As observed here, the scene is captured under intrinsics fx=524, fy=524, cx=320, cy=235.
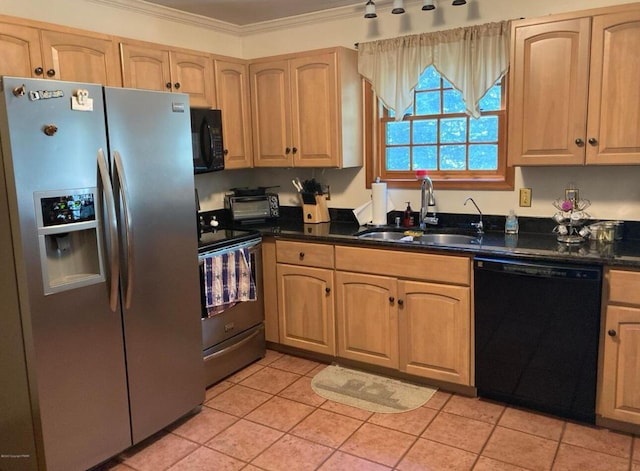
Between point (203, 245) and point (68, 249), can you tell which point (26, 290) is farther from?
point (203, 245)

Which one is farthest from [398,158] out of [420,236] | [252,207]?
[252,207]

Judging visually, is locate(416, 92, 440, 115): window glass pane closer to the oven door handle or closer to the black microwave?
the black microwave

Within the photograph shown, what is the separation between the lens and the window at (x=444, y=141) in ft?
11.0

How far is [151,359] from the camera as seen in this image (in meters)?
2.61

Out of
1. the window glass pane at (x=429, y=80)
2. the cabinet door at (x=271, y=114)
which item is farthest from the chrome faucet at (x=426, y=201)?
the cabinet door at (x=271, y=114)

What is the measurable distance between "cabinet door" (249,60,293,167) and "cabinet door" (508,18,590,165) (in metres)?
1.57

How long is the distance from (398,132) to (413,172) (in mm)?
309

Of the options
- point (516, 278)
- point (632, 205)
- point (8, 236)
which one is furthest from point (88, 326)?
point (632, 205)

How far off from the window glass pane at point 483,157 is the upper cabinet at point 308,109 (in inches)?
31.5

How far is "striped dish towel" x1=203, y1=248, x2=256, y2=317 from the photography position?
3148 millimetres

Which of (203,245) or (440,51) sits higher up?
(440,51)

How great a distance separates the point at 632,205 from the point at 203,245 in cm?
246

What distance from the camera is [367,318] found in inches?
129

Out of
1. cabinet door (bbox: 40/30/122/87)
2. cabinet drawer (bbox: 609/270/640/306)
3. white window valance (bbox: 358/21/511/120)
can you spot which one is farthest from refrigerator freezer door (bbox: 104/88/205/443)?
cabinet drawer (bbox: 609/270/640/306)
